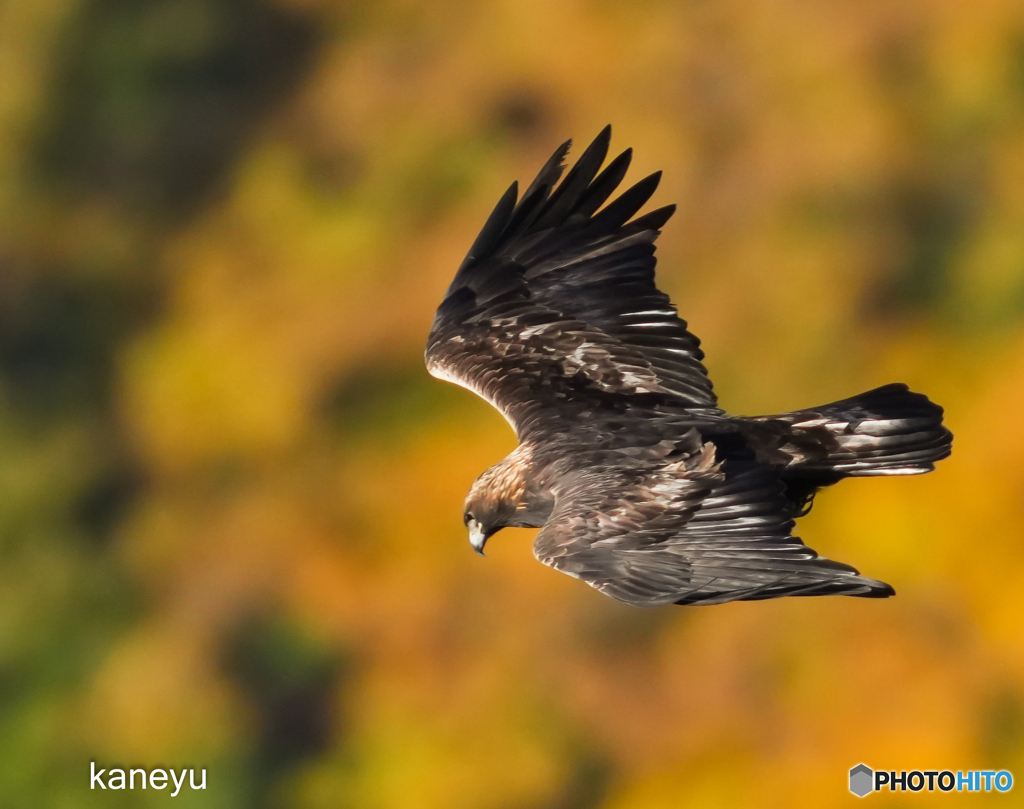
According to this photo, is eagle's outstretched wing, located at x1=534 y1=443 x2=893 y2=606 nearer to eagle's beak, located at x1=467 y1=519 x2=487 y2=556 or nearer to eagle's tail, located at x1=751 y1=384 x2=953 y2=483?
eagle's tail, located at x1=751 y1=384 x2=953 y2=483

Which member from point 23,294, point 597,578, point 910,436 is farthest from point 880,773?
point 23,294

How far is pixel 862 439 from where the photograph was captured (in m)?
5.49

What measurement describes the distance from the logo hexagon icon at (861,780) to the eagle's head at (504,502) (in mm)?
8983

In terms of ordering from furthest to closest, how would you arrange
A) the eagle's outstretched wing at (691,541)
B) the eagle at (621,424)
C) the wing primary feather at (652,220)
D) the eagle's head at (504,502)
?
the wing primary feather at (652,220)
the eagle's head at (504,502)
the eagle at (621,424)
the eagle's outstretched wing at (691,541)

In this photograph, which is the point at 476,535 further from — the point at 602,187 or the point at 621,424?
the point at 602,187

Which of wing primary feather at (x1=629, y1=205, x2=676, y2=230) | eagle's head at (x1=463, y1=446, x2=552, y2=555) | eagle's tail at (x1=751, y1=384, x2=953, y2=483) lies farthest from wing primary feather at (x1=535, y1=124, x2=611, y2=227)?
eagle's tail at (x1=751, y1=384, x2=953, y2=483)

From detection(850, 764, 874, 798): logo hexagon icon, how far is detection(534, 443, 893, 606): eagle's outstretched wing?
30.7ft

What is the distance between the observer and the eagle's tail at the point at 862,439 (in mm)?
5434

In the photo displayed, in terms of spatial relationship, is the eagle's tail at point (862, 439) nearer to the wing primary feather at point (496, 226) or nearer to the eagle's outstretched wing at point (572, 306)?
the eagle's outstretched wing at point (572, 306)

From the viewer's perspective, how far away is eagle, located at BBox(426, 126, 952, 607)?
15.4 feet

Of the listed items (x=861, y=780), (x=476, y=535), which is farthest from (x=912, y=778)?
(x=476, y=535)

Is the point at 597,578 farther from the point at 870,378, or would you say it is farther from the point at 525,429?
the point at 870,378

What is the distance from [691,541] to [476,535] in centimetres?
155

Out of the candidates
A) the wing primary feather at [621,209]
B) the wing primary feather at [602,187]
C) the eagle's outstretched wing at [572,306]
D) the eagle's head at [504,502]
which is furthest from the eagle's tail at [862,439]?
the wing primary feather at [602,187]
